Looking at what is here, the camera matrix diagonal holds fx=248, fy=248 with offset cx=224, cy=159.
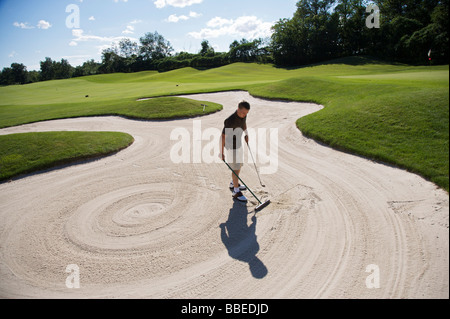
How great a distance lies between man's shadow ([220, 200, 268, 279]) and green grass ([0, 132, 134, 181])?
288 inches

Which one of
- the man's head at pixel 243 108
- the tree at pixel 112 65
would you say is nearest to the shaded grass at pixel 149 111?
the man's head at pixel 243 108

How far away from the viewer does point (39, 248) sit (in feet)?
18.8

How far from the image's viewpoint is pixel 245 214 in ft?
21.3

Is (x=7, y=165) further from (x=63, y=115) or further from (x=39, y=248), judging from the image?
(x=63, y=115)

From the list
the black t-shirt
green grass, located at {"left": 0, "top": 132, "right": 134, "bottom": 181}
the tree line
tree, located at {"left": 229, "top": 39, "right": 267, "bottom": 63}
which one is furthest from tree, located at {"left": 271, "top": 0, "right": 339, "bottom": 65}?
the black t-shirt

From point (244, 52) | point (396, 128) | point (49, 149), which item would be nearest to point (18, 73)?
point (244, 52)

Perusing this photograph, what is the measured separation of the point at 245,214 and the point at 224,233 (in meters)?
0.90

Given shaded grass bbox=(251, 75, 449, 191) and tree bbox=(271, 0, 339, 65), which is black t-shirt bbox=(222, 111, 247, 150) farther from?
tree bbox=(271, 0, 339, 65)

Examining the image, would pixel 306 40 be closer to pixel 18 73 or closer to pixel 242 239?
pixel 242 239

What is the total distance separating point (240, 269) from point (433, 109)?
29.1 feet

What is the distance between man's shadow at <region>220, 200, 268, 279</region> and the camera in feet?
16.0

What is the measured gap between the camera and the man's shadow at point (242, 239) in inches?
192

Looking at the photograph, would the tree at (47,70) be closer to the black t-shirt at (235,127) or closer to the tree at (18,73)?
the tree at (18,73)

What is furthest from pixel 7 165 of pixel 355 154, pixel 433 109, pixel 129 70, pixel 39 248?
pixel 129 70
